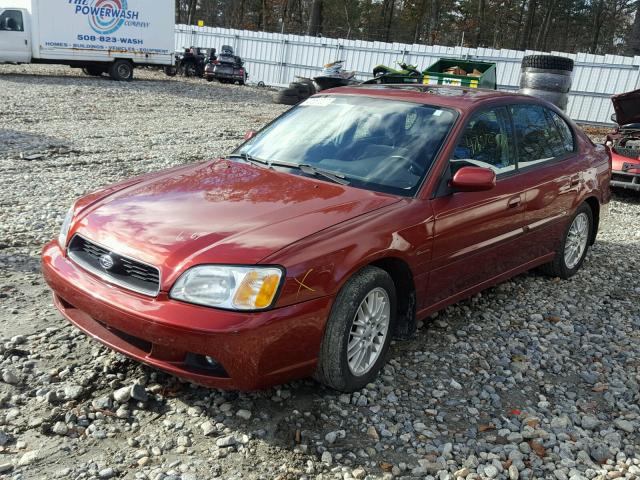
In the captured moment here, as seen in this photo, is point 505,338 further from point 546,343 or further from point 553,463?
point 553,463

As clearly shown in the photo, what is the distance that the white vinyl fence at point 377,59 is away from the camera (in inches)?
754

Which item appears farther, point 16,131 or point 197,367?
point 16,131

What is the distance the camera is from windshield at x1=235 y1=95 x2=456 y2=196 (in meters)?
3.72

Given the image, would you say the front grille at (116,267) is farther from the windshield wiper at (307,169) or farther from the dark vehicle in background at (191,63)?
the dark vehicle in background at (191,63)

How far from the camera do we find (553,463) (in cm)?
294

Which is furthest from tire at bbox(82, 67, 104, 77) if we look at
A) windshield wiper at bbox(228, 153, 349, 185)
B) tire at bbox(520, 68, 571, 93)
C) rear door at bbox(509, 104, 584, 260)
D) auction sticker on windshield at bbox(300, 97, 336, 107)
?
rear door at bbox(509, 104, 584, 260)

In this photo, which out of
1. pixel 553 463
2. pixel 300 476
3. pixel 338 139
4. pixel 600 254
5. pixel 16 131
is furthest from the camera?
pixel 16 131

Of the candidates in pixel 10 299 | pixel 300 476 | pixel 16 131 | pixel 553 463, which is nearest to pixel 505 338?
pixel 553 463

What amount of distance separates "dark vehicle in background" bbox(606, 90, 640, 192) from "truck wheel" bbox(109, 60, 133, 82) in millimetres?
17382

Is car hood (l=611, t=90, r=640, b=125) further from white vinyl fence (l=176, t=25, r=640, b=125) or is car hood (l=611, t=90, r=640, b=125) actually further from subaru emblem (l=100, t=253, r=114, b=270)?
white vinyl fence (l=176, t=25, r=640, b=125)

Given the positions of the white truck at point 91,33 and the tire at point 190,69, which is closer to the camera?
the white truck at point 91,33

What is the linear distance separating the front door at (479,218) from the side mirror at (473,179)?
11cm

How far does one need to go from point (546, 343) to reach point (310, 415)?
196 cm

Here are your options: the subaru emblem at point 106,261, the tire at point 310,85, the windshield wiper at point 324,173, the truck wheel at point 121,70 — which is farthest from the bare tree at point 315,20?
the subaru emblem at point 106,261
